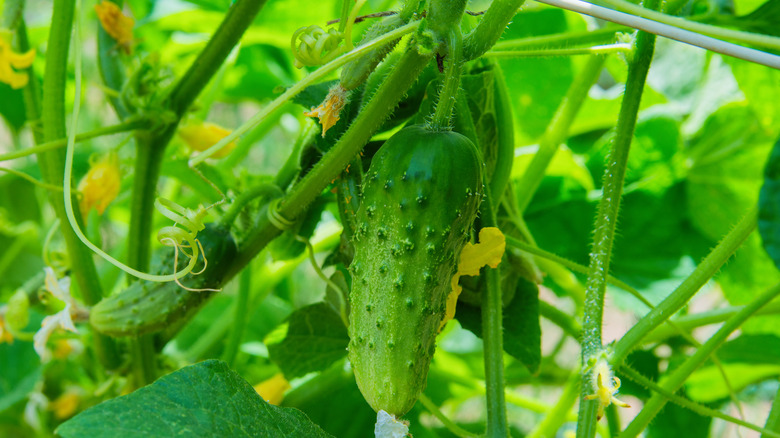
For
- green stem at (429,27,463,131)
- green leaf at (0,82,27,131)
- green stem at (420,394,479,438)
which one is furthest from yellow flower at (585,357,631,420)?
green leaf at (0,82,27,131)

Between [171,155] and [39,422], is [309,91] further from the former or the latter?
[39,422]

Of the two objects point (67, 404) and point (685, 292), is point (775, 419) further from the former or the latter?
point (67, 404)

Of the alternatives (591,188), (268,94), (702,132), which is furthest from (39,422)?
(702,132)

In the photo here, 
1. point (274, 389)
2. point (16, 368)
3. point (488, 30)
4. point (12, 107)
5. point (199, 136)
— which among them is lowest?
point (16, 368)

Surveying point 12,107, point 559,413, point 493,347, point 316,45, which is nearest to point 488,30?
point 316,45

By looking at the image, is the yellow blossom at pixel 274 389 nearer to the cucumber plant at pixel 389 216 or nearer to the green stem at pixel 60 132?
the cucumber plant at pixel 389 216

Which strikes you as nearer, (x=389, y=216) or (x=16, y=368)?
(x=389, y=216)

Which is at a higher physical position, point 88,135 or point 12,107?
point 88,135
